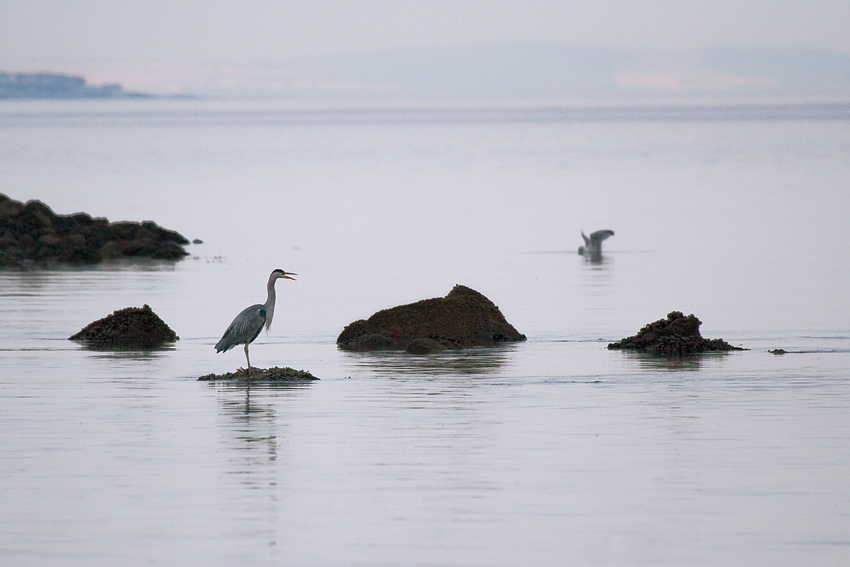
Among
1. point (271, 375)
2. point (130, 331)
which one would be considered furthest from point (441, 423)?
point (130, 331)

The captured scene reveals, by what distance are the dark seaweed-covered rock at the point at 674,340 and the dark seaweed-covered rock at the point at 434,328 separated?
191cm

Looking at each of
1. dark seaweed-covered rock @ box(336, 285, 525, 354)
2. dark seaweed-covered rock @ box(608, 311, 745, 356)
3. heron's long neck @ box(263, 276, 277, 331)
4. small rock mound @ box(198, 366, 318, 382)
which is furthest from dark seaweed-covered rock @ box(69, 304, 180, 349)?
dark seaweed-covered rock @ box(608, 311, 745, 356)

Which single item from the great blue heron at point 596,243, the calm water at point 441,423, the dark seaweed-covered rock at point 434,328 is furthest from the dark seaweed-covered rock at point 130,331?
the great blue heron at point 596,243

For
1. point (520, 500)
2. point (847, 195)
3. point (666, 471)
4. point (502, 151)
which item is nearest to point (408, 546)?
point (520, 500)

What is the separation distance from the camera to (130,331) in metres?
19.6

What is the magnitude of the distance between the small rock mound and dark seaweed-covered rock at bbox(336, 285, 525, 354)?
2.88 metres

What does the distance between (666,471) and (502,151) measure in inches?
5074

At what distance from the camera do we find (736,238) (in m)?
39.8

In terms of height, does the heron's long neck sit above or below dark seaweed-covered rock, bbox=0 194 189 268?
below

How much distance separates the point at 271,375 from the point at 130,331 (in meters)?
4.16

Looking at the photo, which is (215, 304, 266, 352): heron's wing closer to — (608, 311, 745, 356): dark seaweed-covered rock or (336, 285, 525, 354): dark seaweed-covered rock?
(336, 285, 525, 354): dark seaweed-covered rock

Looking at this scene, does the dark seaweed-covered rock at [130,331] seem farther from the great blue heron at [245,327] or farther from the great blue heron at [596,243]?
the great blue heron at [596,243]

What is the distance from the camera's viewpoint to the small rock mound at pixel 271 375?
16.1 meters

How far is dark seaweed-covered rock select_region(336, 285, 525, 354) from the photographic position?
1923cm
